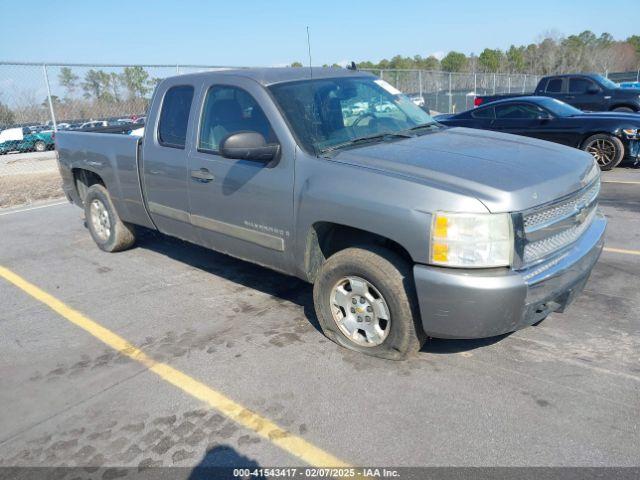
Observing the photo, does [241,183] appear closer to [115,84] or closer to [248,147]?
[248,147]

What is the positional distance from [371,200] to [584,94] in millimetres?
14356

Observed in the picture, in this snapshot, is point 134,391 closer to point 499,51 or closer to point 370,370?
point 370,370

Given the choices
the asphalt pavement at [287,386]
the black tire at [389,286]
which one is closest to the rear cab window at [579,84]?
the asphalt pavement at [287,386]

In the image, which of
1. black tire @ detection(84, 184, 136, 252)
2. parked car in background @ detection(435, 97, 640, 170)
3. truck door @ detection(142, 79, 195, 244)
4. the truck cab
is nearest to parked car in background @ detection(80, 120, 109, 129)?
black tire @ detection(84, 184, 136, 252)

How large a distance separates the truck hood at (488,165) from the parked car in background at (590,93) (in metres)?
11.6

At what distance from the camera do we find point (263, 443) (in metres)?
2.84

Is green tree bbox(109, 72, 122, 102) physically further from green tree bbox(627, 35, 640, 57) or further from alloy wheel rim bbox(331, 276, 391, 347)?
green tree bbox(627, 35, 640, 57)

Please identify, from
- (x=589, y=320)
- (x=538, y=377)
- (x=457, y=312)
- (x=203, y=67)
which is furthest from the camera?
(x=203, y=67)

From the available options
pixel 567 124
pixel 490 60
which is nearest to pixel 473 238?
pixel 567 124

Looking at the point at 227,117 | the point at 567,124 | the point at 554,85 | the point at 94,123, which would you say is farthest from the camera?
the point at 94,123

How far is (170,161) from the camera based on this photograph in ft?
15.5

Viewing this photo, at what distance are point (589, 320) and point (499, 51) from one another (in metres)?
90.1

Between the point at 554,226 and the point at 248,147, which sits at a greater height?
the point at 248,147

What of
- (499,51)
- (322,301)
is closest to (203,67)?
(322,301)
